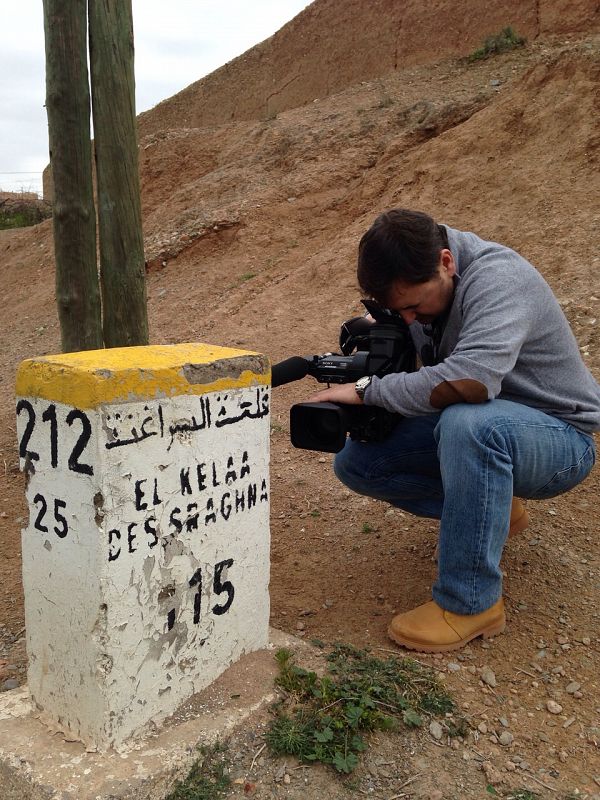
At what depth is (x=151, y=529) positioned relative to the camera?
5.72 feet

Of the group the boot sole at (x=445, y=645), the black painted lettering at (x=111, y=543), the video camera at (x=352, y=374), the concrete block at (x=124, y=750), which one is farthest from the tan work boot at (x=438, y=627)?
the black painted lettering at (x=111, y=543)

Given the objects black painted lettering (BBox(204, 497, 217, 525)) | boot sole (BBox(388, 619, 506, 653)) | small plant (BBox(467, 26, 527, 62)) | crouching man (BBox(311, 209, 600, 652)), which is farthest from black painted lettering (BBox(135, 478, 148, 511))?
small plant (BBox(467, 26, 527, 62))

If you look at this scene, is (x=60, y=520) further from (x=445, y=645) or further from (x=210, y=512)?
(x=445, y=645)

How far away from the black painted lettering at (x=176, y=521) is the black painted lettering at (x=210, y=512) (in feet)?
0.30

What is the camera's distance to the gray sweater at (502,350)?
84.4 inches

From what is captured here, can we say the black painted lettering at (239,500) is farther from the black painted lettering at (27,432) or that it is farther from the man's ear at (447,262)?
the man's ear at (447,262)

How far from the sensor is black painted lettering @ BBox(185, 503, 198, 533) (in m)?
1.84

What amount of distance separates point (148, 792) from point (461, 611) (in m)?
1.07

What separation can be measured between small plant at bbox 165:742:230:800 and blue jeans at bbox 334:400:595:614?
865 millimetres

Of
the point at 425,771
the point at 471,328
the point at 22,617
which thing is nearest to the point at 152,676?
the point at 425,771

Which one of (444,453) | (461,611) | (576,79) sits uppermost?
(576,79)

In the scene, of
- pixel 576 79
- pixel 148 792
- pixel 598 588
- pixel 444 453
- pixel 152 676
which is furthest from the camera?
pixel 576 79

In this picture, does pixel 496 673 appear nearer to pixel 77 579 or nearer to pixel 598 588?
pixel 598 588

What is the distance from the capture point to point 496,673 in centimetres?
222
